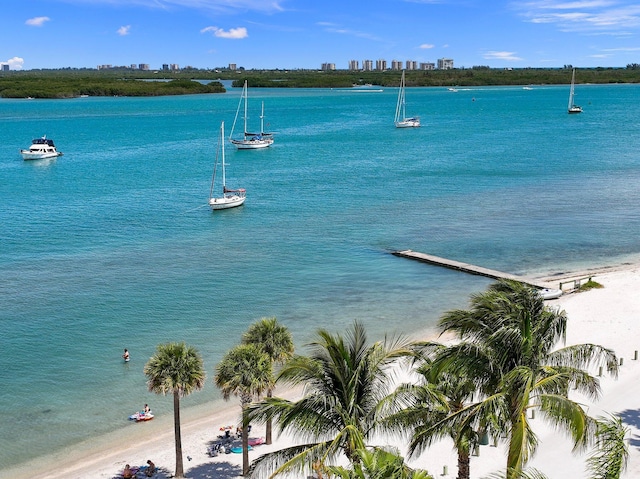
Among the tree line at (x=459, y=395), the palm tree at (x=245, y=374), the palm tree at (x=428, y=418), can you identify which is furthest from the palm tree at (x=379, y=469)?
the palm tree at (x=245, y=374)

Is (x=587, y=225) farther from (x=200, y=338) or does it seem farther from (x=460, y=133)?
(x=460, y=133)

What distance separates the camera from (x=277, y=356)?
24422 mm

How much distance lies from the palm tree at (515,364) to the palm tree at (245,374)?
6771 mm

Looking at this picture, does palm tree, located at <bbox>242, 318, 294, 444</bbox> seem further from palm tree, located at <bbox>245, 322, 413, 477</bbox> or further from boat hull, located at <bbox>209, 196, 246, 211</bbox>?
boat hull, located at <bbox>209, 196, 246, 211</bbox>

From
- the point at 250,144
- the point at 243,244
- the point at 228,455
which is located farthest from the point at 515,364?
the point at 250,144

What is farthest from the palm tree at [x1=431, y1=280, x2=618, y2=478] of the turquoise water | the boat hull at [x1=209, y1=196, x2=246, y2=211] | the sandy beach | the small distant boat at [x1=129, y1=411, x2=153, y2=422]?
the boat hull at [x1=209, y1=196, x2=246, y2=211]

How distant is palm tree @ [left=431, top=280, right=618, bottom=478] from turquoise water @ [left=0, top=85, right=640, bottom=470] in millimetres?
17092

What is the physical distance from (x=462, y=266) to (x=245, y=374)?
29878 millimetres

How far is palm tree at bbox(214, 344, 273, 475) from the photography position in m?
22.3

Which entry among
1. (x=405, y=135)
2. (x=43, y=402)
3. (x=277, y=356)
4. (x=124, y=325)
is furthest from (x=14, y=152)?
(x=277, y=356)

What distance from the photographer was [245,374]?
22359 mm

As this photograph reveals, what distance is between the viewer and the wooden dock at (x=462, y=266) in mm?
46953

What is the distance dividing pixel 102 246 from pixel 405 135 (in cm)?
8850

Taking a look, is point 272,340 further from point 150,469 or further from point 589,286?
point 589,286
